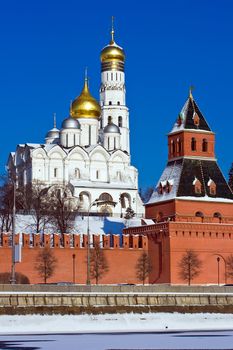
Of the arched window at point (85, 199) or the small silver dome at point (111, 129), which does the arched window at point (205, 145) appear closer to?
the arched window at point (85, 199)

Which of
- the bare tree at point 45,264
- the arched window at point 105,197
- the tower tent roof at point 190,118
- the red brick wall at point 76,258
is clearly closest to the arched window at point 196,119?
the tower tent roof at point 190,118

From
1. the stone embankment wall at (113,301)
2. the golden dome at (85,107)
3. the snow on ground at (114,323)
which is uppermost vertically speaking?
the golden dome at (85,107)

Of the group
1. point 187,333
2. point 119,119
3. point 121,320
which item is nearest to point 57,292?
point 121,320

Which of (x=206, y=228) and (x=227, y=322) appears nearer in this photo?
(x=227, y=322)

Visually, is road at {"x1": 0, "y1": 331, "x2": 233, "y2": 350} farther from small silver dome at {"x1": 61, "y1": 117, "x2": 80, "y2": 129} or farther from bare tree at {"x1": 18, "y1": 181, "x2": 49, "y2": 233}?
small silver dome at {"x1": 61, "y1": 117, "x2": 80, "y2": 129}

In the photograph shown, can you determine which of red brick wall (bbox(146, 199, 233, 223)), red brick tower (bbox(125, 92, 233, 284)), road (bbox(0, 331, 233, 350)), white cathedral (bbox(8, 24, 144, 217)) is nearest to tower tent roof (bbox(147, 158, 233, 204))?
red brick tower (bbox(125, 92, 233, 284))

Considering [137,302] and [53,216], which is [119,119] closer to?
[53,216]

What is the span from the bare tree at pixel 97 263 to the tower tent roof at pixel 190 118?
10.8 m

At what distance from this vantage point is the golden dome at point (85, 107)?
368 feet

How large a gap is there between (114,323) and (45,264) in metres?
18.5

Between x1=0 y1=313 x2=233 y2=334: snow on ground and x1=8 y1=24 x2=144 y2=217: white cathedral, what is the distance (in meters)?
55.0

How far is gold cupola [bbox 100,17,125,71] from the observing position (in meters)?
120

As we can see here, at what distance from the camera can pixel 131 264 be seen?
67.8 m

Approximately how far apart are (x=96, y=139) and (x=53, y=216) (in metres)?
31.8
